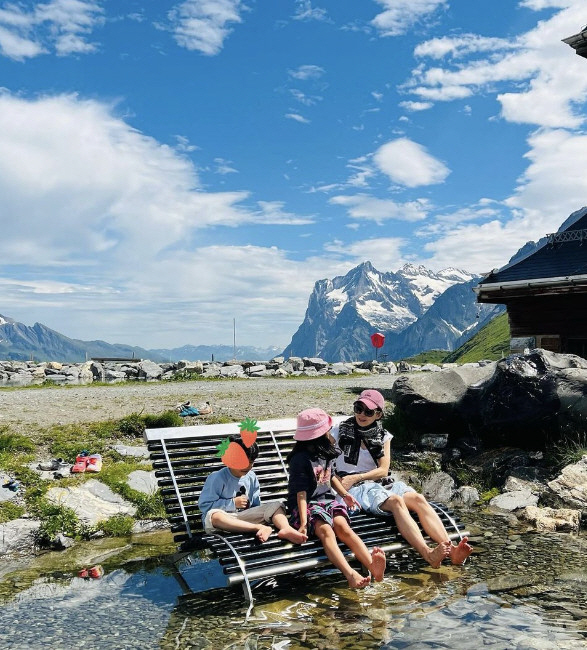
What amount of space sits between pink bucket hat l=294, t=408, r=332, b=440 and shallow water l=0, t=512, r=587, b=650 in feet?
4.38

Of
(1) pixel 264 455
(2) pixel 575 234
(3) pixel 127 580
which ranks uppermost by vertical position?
(2) pixel 575 234

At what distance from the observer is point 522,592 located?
5.43 metres

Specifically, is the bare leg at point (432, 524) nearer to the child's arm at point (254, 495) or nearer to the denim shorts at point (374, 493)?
the denim shorts at point (374, 493)

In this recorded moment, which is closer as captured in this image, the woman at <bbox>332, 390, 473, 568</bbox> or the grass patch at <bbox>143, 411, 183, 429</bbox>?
the woman at <bbox>332, 390, 473, 568</bbox>

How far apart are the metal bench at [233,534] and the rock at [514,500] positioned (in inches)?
90.3

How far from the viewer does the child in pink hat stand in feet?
18.1

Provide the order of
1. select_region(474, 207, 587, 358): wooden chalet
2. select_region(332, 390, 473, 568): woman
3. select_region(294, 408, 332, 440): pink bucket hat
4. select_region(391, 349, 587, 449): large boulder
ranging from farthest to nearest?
select_region(474, 207, 587, 358): wooden chalet < select_region(391, 349, 587, 449): large boulder < select_region(294, 408, 332, 440): pink bucket hat < select_region(332, 390, 473, 568): woman

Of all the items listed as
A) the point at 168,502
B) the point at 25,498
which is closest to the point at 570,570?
the point at 168,502

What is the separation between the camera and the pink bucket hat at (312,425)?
19.7 feet

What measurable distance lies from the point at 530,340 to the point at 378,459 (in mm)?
12293

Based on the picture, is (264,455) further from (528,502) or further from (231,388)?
(231,388)

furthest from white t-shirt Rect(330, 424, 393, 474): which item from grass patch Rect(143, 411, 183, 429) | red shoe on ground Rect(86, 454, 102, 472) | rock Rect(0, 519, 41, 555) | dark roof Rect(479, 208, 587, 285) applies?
dark roof Rect(479, 208, 587, 285)

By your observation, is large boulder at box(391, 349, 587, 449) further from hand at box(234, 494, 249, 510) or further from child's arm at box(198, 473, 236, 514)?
child's arm at box(198, 473, 236, 514)

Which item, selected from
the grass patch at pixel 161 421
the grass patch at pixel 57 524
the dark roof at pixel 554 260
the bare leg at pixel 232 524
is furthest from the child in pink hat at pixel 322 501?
the dark roof at pixel 554 260
